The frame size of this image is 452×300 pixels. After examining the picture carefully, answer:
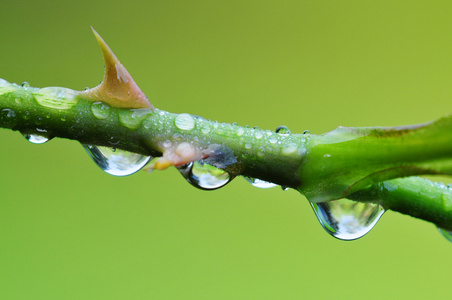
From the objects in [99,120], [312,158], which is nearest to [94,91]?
[99,120]

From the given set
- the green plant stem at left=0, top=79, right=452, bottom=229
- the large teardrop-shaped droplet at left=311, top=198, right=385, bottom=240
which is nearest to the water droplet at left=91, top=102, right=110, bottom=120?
the green plant stem at left=0, top=79, right=452, bottom=229

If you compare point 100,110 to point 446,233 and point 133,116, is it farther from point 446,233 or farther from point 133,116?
point 446,233

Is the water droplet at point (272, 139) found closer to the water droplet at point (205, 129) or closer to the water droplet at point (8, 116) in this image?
the water droplet at point (205, 129)

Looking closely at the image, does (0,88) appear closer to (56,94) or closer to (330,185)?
(56,94)

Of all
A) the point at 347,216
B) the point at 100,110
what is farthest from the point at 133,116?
the point at 347,216

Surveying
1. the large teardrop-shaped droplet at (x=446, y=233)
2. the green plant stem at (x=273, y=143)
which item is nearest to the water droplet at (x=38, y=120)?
the green plant stem at (x=273, y=143)

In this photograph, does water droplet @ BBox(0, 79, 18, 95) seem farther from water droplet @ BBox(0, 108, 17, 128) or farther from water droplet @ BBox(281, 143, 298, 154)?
water droplet @ BBox(281, 143, 298, 154)

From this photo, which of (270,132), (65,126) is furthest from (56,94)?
(270,132)
